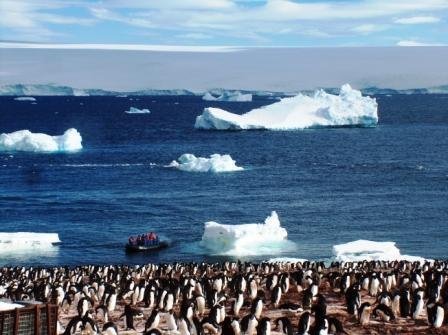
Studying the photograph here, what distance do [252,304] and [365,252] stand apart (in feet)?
71.9

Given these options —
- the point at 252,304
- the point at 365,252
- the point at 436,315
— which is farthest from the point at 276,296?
the point at 365,252

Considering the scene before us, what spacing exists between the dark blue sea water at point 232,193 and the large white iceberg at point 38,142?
1394mm

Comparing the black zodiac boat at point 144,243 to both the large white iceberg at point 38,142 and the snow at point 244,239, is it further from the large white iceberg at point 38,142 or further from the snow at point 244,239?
the large white iceberg at point 38,142

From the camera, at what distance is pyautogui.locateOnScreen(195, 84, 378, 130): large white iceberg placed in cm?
10619

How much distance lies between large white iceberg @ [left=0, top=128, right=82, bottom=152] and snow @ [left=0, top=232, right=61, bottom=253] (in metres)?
48.7

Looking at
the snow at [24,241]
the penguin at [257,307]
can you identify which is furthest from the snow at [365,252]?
the penguin at [257,307]

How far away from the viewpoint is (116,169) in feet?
257

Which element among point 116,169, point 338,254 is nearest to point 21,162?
point 116,169

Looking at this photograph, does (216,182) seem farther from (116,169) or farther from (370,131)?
(370,131)

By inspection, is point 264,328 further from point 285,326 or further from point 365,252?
point 365,252

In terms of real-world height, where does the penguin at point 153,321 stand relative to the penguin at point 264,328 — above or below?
below

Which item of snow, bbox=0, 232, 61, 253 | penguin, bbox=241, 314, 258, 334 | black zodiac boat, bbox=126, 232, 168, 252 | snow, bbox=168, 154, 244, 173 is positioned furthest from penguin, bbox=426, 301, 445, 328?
snow, bbox=168, 154, 244, 173

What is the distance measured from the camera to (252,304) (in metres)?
20.1

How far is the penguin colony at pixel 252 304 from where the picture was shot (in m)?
17.8
